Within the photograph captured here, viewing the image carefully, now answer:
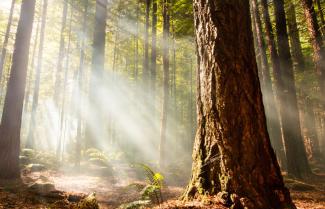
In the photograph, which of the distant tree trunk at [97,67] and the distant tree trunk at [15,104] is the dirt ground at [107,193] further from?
the distant tree trunk at [97,67]

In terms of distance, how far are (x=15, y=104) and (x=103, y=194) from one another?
5260mm

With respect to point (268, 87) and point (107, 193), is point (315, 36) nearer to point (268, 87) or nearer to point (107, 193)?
point (268, 87)

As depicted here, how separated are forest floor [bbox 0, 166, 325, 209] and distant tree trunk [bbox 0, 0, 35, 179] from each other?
89 cm

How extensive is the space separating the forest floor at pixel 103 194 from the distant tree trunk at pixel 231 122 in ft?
1.29

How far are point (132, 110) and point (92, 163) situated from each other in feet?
41.1

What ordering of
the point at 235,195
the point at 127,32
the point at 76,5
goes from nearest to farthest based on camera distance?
1. the point at 235,195
2. the point at 76,5
3. the point at 127,32

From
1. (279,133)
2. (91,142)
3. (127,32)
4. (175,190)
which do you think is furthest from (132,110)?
(175,190)

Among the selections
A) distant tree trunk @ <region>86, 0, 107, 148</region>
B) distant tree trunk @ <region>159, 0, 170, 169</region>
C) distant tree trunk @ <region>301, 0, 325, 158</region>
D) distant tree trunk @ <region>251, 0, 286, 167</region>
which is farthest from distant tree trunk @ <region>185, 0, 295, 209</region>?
distant tree trunk @ <region>86, 0, 107, 148</region>

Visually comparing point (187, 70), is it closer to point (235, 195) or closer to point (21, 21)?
point (21, 21)

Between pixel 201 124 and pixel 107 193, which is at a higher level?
pixel 201 124

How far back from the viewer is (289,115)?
10453mm

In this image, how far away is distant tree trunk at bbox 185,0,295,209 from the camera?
10.7 ft

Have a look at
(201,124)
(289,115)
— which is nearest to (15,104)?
(201,124)

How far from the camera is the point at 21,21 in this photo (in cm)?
1074
